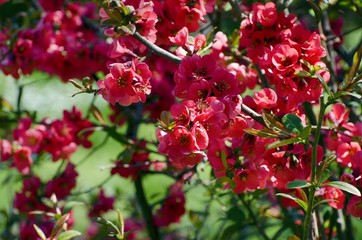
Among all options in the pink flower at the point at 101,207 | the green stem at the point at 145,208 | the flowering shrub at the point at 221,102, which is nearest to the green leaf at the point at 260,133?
the flowering shrub at the point at 221,102

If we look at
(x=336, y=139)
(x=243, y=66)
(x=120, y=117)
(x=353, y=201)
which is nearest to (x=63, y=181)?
(x=120, y=117)

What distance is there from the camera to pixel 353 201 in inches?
48.3

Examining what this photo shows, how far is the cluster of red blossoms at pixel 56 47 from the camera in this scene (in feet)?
6.40

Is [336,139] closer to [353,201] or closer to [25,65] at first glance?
[353,201]

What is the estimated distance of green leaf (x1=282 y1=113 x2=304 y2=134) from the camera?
45.2 inches

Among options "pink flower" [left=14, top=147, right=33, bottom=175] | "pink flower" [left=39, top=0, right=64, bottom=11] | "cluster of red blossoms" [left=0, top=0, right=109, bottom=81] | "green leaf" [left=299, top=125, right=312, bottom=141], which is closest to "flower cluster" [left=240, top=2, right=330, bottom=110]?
"green leaf" [left=299, top=125, right=312, bottom=141]

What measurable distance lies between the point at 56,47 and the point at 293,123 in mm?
1041

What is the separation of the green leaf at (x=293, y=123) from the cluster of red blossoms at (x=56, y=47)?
0.95 m

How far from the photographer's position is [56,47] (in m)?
2.02

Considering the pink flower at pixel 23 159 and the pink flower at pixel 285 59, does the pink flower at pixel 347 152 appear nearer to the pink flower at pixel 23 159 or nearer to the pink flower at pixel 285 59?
the pink flower at pixel 285 59

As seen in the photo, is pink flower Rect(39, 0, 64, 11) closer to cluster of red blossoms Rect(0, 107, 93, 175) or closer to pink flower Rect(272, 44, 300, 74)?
cluster of red blossoms Rect(0, 107, 93, 175)

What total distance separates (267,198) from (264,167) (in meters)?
1.44

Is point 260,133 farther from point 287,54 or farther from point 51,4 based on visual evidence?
point 51,4

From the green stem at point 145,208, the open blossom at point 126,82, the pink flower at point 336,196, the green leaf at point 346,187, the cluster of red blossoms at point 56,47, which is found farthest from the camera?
the green stem at point 145,208
